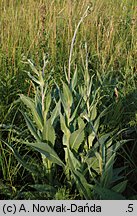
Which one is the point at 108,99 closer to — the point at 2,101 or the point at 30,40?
the point at 2,101

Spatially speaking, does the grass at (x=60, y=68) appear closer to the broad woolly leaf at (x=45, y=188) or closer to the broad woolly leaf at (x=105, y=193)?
the broad woolly leaf at (x=45, y=188)

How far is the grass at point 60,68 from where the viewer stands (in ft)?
6.39

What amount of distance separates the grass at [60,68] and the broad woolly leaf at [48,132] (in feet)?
0.56

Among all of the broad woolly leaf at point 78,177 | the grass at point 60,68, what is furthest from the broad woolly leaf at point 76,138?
the grass at point 60,68

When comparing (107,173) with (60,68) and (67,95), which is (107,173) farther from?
(60,68)

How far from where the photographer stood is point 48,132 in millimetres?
1773

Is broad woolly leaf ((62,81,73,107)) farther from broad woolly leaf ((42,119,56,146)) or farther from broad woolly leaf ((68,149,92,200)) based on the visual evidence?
broad woolly leaf ((68,149,92,200))

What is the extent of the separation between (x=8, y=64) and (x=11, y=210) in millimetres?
1372

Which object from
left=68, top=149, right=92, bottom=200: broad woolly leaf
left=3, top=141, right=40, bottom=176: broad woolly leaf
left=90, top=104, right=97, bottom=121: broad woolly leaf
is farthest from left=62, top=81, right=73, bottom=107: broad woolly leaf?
left=3, top=141, right=40, bottom=176: broad woolly leaf

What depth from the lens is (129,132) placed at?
2.14 metres

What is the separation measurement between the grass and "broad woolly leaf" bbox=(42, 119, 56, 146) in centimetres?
17

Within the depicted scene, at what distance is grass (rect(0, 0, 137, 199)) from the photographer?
6.39 ft

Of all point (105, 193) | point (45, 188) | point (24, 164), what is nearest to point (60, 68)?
point (24, 164)

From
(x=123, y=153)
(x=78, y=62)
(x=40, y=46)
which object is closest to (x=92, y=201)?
(x=123, y=153)
